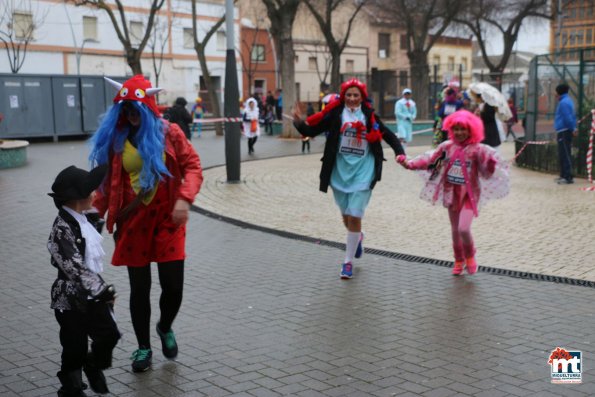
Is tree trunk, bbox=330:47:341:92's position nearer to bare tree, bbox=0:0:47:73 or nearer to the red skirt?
bare tree, bbox=0:0:47:73

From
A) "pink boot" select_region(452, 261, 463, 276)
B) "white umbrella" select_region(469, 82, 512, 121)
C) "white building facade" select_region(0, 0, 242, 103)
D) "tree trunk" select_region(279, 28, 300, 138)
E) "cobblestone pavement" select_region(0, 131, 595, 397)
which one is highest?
"white building facade" select_region(0, 0, 242, 103)

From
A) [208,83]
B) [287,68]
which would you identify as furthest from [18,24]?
[287,68]

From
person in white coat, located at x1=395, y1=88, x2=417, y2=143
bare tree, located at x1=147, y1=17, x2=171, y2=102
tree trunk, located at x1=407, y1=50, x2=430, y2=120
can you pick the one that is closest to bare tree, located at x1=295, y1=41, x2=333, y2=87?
bare tree, located at x1=147, y1=17, x2=171, y2=102

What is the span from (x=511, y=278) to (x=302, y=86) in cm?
4872

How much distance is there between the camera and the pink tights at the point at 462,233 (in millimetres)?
7082

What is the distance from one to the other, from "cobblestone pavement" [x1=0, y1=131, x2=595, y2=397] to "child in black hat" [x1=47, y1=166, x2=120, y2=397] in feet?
1.18

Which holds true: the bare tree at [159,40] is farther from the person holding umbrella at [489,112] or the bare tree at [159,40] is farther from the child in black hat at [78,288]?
the child in black hat at [78,288]

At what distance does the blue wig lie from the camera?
4.63 m

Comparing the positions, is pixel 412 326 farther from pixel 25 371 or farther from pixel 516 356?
pixel 25 371

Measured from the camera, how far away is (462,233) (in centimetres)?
711

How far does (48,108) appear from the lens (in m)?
27.9

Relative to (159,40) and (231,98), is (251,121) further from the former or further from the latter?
(159,40)

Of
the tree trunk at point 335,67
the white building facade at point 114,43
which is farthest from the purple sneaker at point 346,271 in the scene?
the white building facade at point 114,43

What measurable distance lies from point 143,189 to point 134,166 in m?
0.16
